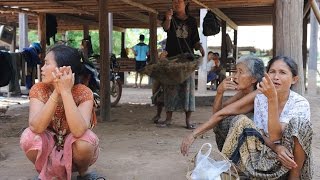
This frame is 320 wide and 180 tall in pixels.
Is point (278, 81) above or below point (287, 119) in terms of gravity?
above

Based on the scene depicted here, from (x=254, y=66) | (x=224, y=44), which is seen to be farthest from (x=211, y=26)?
(x=224, y=44)

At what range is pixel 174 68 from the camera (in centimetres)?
580

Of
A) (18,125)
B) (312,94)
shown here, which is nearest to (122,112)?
(18,125)

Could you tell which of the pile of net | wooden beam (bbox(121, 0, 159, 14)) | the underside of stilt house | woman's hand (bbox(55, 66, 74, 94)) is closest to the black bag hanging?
the underside of stilt house

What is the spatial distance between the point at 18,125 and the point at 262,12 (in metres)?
8.80

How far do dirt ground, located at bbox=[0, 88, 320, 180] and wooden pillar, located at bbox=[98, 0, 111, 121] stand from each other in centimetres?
29

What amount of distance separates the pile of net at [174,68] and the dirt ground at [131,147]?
737 mm

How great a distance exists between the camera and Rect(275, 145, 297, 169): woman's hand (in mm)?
2744

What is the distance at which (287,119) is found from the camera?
116 inches

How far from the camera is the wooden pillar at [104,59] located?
259 inches

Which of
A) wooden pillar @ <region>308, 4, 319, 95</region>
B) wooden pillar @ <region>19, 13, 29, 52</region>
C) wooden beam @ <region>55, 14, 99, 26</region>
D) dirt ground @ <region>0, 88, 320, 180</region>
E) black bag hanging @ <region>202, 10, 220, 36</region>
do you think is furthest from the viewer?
wooden beam @ <region>55, 14, 99, 26</region>

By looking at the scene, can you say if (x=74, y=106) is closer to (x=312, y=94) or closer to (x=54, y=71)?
(x=54, y=71)

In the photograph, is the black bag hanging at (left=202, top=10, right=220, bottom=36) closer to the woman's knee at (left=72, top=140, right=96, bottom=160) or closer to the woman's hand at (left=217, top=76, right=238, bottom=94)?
the woman's hand at (left=217, top=76, right=238, bottom=94)

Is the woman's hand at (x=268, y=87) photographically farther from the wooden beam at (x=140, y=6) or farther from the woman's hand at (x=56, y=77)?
the wooden beam at (x=140, y=6)
